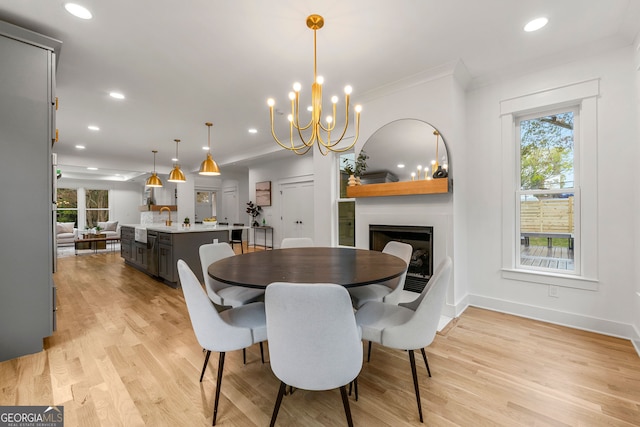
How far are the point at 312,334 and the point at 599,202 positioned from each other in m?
2.95

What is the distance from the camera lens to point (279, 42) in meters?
2.35

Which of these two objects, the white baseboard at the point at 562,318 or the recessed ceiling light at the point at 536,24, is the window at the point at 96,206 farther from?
the recessed ceiling light at the point at 536,24

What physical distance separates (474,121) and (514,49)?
A: 77 centimetres

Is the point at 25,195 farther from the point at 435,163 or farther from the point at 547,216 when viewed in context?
the point at 547,216

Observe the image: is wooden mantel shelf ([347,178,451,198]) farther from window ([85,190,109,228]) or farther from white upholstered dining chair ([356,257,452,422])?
window ([85,190,109,228])

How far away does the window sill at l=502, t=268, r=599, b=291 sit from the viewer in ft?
8.36

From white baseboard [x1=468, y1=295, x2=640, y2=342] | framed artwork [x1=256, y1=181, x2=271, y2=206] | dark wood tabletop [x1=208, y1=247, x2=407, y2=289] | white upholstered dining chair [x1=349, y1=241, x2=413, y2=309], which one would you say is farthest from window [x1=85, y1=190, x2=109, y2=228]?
white baseboard [x1=468, y1=295, x2=640, y2=342]

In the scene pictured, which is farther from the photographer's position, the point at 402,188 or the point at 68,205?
the point at 68,205

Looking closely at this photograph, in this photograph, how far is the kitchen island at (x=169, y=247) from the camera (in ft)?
13.3

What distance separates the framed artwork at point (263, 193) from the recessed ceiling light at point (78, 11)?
5.64 metres

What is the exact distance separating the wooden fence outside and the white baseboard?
0.80 metres

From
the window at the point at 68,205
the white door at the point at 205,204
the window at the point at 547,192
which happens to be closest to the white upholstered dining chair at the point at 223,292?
the window at the point at 547,192

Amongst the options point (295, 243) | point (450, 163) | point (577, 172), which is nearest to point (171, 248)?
point (295, 243)

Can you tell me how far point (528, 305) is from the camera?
2842 mm
